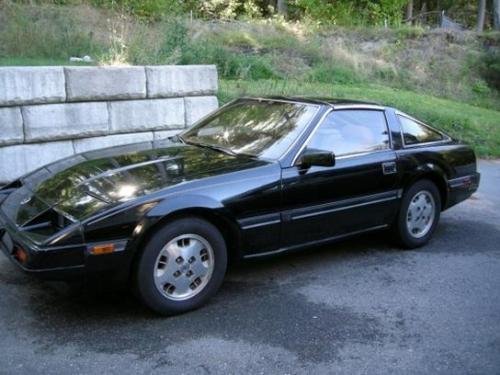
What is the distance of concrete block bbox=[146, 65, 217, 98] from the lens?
7629 mm

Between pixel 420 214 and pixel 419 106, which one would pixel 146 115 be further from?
pixel 419 106

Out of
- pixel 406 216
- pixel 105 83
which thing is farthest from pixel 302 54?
pixel 406 216

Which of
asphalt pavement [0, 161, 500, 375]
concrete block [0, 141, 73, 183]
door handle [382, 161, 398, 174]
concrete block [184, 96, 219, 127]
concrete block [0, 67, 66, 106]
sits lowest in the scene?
asphalt pavement [0, 161, 500, 375]

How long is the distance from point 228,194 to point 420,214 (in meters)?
2.29

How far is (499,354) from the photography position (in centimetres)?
380

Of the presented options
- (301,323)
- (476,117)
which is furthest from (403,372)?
(476,117)

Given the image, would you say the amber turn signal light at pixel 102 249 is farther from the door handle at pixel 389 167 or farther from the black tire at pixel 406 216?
the black tire at pixel 406 216

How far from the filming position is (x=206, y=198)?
412 centimetres

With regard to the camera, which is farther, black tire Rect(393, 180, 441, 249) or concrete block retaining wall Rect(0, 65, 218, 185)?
concrete block retaining wall Rect(0, 65, 218, 185)

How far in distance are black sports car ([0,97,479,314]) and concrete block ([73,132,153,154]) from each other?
215 cm

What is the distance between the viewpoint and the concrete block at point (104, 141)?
7.20 m

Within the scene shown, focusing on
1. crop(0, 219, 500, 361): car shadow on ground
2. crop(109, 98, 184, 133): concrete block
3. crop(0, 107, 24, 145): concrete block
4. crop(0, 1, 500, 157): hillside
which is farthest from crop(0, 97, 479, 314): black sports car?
crop(0, 1, 500, 157): hillside

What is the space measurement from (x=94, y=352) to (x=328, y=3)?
946 inches

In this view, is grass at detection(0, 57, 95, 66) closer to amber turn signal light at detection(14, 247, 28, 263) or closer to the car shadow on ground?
the car shadow on ground
